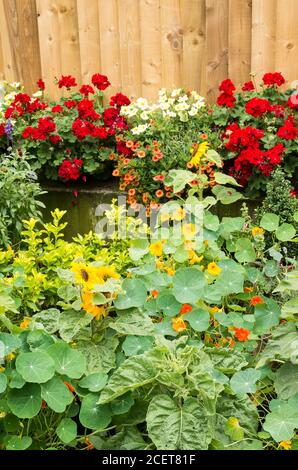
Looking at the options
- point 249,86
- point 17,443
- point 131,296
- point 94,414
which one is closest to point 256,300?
point 131,296

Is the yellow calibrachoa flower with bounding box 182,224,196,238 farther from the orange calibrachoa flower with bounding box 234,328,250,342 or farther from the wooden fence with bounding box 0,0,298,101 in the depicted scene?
the wooden fence with bounding box 0,0,298,101

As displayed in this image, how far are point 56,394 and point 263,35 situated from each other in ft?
8.99

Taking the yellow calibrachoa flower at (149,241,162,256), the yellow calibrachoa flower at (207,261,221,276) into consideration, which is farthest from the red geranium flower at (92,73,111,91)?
the yellow calibrachoa flower at (207,261,221,276)

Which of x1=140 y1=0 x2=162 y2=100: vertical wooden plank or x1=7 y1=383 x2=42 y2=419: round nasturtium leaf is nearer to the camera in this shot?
x1=7 y1=383 x2=42 y2=419: round nasturtium leaf

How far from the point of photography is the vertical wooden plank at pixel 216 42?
4.21 metres

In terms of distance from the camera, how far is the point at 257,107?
3.77 m

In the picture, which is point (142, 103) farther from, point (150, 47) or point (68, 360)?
point (68, 360)

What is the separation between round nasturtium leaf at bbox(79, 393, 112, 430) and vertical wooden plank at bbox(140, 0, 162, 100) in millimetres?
2871

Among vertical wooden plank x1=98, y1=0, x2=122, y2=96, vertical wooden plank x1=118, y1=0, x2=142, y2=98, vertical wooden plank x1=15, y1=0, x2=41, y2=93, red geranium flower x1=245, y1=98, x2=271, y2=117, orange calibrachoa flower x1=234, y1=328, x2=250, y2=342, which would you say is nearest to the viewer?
orange calibrachoa flower x1=234, y1=328, x2=250, y2=342

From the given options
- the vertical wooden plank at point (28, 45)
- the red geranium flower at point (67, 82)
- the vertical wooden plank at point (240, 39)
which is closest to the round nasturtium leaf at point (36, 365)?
the vertical wooden plank at point (240, 39)

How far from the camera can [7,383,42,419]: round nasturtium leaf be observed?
6.15 feet

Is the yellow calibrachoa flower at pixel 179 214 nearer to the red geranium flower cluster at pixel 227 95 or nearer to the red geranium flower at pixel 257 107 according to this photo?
the red geranium flower at pixel 257 107
